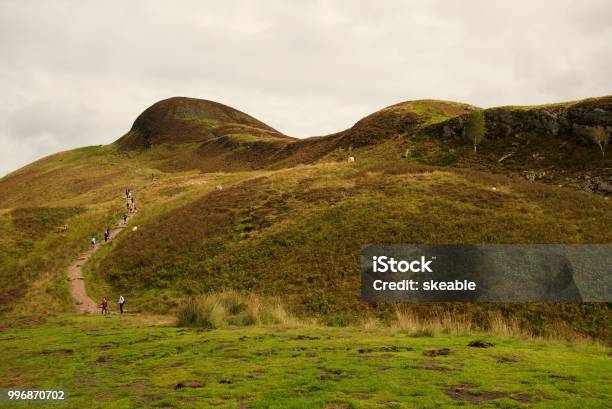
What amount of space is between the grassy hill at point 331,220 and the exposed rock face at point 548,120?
31cm

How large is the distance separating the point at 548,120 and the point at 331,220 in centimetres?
→ 4460

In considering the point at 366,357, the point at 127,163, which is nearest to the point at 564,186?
the point at 366,357

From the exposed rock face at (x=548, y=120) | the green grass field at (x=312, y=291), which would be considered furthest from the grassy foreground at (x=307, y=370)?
the exposed rock face at (x=548, y=120)

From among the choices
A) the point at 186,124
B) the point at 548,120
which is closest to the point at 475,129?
the point at 548,120

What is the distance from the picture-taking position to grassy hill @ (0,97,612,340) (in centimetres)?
3731

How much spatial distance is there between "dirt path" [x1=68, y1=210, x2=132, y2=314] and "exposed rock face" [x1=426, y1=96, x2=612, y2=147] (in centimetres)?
5855

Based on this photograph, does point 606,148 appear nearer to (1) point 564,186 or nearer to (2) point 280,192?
(1) point 564,186

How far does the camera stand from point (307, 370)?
1514 centimetres

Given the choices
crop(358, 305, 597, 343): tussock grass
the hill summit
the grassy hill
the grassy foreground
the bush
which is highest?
the hill summit

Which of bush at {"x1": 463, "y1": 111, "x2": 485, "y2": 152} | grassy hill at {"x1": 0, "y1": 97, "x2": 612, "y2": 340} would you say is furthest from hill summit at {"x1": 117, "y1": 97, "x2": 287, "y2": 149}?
bush at {"x1": 463, "y1": 111, "x2": 485, "y2": 152}

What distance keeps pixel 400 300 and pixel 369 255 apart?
22.4 ft

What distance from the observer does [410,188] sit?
171ft

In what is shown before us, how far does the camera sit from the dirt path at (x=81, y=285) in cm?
3844

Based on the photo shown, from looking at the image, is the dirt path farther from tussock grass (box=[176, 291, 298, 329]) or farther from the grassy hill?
tussock grass (box=[176, 291, 298, 329])
